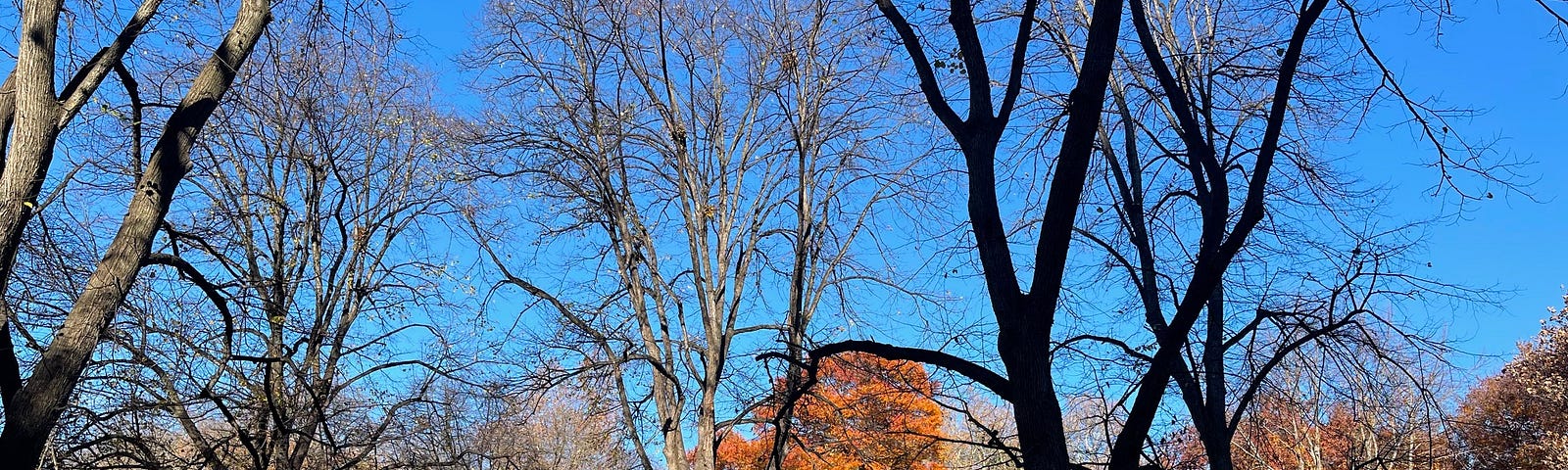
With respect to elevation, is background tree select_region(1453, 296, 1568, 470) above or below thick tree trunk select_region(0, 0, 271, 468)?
above

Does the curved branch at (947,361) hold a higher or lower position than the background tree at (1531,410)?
lower

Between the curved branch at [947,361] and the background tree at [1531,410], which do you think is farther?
the background tree at [1531,410]

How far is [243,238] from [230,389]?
10.9 feet

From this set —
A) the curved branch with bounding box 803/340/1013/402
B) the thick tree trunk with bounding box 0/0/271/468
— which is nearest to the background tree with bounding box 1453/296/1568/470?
the curved branch with bounding box 803/340/1013/402

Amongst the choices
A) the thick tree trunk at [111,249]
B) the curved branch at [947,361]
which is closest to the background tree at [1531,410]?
the curved branch at [947,361]

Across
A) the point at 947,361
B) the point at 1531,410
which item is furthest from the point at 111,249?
the point at 1531,410

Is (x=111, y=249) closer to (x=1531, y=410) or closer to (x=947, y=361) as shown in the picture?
(x=947, y=361)

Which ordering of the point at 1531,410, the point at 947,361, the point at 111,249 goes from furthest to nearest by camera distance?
1. the point at 1531,410
2. the point at 111,249
3. the point at 947,361

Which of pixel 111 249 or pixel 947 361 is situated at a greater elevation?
pixel 111 249

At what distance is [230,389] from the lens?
9.02 meters

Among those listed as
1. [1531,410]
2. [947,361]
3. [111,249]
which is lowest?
[947,361]

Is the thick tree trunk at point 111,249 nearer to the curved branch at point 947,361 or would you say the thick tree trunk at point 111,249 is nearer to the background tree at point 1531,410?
the curved branch at point 947,361

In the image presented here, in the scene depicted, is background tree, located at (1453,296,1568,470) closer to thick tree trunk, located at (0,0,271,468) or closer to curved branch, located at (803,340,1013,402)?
curved branch, located at (803,340,1013,402)

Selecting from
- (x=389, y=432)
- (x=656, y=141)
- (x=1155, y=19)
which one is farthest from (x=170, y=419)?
(x=1155, y=19)
